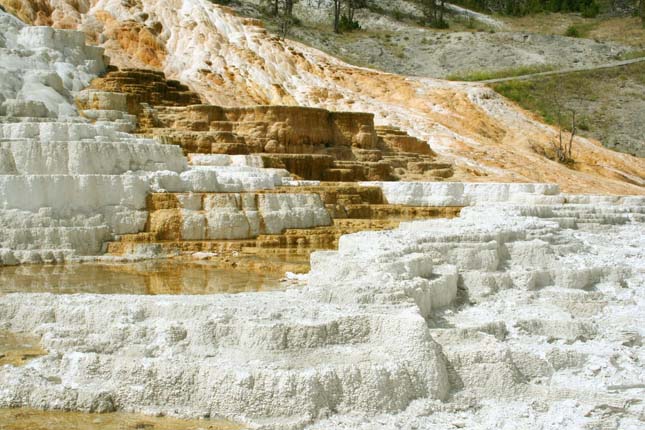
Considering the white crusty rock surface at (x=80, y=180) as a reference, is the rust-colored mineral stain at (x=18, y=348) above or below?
below

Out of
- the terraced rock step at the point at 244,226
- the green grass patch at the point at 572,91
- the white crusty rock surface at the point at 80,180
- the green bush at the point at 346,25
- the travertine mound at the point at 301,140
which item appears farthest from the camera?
the green bush at the point at 346,25

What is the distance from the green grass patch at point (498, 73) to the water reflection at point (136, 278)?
20.8 meters

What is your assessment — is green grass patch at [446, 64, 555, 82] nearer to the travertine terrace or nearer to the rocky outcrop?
the travertine terrace

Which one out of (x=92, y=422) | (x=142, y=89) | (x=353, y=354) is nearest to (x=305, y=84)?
(x=142, y=89)

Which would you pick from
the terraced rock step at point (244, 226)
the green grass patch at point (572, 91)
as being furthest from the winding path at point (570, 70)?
the terraced rock step at point (244, 226)

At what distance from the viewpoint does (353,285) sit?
20.6 ft

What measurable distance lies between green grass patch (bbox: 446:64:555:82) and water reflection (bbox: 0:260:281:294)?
2077cm

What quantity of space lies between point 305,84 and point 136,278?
15.3 m

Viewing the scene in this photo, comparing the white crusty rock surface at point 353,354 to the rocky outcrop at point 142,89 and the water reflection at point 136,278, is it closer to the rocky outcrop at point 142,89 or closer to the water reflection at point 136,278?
the water reflection at point 136,278

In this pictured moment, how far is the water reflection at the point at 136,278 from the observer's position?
7496 millimetres

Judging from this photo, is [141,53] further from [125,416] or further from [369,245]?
[125,416]

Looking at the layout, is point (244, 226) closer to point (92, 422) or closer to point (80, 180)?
point (80, 180)

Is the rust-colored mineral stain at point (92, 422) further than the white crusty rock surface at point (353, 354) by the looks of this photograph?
No

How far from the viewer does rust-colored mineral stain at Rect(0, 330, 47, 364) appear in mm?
5375
